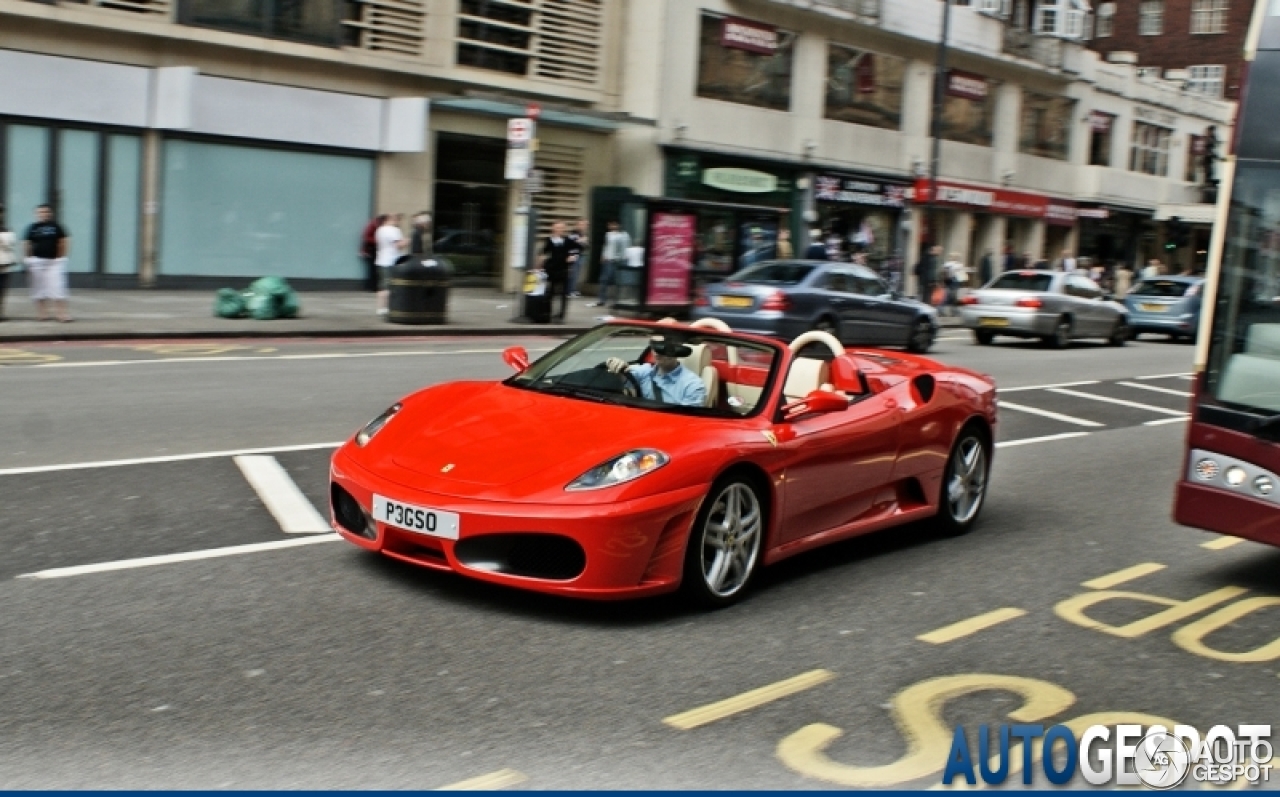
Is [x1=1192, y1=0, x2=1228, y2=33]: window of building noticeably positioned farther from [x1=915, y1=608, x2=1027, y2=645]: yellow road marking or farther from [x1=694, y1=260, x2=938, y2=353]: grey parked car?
[x1=915, y1=608, x2=1027, y2=645]: yellow road marking

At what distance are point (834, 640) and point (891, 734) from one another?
3.80 ft

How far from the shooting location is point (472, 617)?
607cm

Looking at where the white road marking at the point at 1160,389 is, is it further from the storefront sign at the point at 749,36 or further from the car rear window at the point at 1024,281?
the storefront sign at the point at 749,36

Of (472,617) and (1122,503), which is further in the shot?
(1122,503)

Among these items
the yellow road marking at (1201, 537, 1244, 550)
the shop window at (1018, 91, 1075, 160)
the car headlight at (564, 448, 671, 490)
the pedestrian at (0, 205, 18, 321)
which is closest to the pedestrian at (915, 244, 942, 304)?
the shop window at (1018, 91, 1075, 160)

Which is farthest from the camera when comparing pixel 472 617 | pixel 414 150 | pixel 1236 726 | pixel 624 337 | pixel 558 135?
pixel 558 135

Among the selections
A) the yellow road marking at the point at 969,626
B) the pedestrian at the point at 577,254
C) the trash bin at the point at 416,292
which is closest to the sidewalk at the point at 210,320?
the trash bin at the point at 416,292

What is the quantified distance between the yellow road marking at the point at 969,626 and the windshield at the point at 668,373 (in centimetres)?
134

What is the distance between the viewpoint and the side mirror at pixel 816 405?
22.8 feet

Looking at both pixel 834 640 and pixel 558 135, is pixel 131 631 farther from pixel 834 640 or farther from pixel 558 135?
pixel 558 135

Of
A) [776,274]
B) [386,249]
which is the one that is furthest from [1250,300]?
[386,249]

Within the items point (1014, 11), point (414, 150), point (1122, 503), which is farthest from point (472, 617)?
point (1014, 11)

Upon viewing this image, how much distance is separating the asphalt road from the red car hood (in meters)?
0.55

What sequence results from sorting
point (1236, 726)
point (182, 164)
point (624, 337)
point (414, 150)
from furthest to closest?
point (414, 150)
point (182, 164)
point (624, 337)
point (1236, 726)
